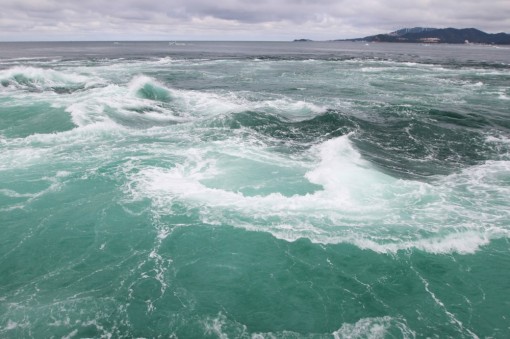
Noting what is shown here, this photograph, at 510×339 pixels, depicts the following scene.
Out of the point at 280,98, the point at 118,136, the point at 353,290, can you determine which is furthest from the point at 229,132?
the point at 353,290

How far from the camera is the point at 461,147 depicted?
27.3m

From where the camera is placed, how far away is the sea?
11.5 meters

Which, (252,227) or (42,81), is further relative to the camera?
(42,81)

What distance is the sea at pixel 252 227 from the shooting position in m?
→ 11.5

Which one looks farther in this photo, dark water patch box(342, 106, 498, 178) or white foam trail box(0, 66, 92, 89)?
white foam trail box(0, 66, 92, 89)

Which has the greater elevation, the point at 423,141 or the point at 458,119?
the point at 458,119

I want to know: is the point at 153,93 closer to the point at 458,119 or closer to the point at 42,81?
the point at 42,81

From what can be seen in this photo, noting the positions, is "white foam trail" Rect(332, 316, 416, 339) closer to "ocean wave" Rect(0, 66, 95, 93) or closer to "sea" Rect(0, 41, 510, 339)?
"sea" Rect(0, 41, 510, 339)

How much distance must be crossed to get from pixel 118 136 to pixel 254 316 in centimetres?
2221

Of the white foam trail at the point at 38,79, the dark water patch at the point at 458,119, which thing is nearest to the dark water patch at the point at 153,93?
the white foam trail at the point at 38,79

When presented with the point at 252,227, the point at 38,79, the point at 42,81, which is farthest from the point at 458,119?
the point at 38,79

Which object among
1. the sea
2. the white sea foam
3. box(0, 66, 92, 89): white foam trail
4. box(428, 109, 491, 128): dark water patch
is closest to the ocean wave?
box(0, 66, 92, 89): white foam trail

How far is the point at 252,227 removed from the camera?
16266 mm

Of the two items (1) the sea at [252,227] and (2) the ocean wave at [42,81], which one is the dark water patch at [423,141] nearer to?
(1) the sea at [252,227]
